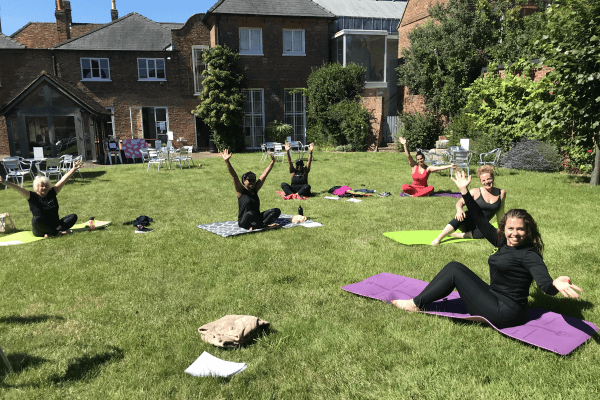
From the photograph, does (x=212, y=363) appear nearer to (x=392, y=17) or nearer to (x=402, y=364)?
(x=402, y=364)

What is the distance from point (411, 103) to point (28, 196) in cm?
2050

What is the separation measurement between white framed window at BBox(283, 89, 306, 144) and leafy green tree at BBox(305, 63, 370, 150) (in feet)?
6.81

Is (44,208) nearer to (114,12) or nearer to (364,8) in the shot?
(364,8)

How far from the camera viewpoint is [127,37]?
25.5 metres

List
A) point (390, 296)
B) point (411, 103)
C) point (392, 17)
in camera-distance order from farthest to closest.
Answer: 1. point (392, 17)
2. point (411, 103)
3. point (390, 296)

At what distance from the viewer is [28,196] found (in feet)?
25.1

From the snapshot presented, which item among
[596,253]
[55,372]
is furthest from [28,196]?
[596,253]

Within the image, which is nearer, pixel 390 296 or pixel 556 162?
pixel 390 296

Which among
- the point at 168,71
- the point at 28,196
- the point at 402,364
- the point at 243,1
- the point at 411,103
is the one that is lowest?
the point at 402,364

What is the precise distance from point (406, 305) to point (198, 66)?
24.1 meters

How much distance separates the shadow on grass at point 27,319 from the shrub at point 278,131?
2104 cm

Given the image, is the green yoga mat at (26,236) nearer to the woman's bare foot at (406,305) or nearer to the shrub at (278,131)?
the woman's bare foot at (406,305)

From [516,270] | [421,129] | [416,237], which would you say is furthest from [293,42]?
[516,270]

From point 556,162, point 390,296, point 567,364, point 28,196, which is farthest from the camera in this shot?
point 556,162
